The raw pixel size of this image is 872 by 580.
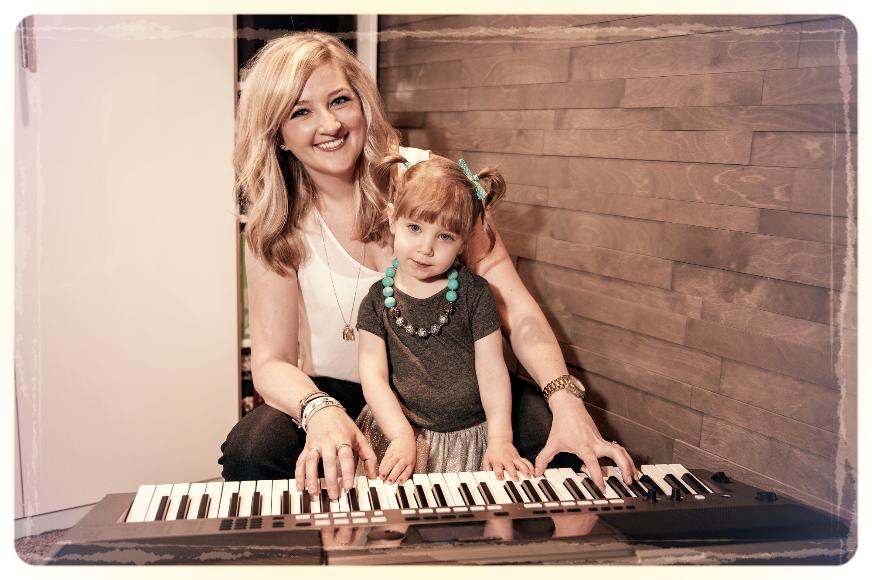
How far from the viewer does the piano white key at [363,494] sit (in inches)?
49.9

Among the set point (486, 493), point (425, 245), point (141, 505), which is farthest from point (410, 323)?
point (141, 505)

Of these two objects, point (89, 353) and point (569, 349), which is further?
point (89, 353)

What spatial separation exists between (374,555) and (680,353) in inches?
38.1

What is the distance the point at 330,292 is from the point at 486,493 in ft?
2.33

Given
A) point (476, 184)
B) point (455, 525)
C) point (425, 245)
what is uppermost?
point (476, 184)

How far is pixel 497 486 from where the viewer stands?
1.36 meters

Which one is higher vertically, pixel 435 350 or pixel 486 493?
pixel 435 350

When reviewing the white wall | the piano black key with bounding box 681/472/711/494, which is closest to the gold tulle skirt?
the piano black key with bounding box 681/472/711/494

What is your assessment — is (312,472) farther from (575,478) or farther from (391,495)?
(575,478)

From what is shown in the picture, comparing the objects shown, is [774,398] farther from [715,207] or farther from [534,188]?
[534,188]

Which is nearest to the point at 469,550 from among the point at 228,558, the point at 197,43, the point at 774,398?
the point at 228,558

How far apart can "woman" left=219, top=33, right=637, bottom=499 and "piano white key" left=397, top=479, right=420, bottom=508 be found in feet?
0.47

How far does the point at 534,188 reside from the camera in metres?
2.12

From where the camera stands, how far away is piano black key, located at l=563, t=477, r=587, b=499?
135cm
